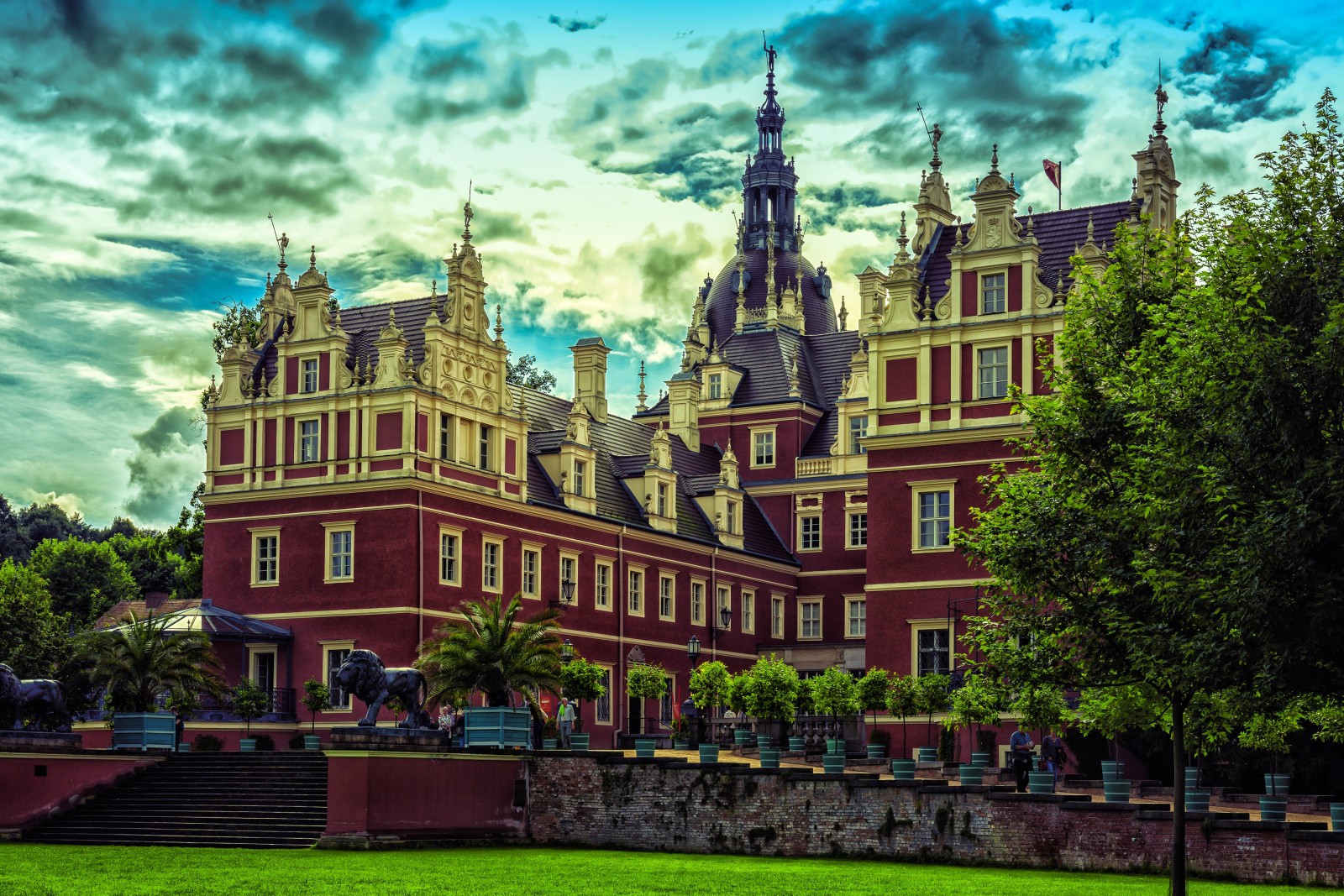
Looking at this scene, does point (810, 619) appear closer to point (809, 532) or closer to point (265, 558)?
point (809, 532)

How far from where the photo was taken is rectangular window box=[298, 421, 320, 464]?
58.7 m

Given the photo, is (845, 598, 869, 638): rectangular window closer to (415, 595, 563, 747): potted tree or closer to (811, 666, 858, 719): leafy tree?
(811, 666, 858, 719): leafy tree

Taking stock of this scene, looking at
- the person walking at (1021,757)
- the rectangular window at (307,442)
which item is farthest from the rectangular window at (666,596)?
the person walking at (1021,757)

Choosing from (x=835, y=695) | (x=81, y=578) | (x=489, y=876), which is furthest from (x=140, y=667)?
(x=81, y=578)

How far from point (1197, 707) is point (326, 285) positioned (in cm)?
3717

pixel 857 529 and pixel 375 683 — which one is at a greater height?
pixel 857 529

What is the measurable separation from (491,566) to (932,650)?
16.0m

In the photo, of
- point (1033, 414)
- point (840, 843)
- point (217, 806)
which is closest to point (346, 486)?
point (217, 806)

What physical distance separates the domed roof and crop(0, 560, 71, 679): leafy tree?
3986cm

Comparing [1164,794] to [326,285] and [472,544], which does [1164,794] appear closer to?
[472,544]

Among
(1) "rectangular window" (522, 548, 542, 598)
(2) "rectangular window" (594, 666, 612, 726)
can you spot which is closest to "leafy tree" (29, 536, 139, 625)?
(2) "rectangular window" (594, 666, 612, 726)

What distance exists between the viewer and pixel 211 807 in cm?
3769

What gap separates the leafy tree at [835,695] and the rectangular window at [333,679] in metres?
16.3

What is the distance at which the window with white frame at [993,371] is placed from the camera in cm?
5153
